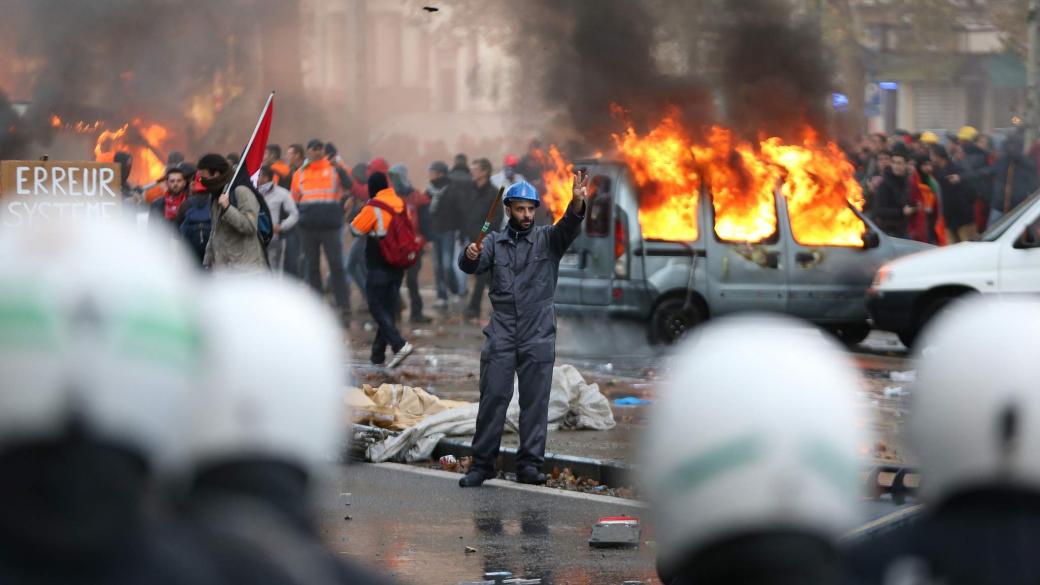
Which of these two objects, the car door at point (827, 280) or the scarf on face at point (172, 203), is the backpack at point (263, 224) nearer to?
the scarf on face at point (172, 203)

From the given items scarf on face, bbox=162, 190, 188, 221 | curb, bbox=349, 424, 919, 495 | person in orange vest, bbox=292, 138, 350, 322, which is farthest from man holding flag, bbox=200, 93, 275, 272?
person in orange vest, bbox=292, 138, 350, 322

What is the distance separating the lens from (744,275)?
15.1m

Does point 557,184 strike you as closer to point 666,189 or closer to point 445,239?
point 666,189

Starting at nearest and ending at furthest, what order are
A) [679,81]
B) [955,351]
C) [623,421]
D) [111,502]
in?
[111,502] → [955,351] → [623,421] → [679,81]

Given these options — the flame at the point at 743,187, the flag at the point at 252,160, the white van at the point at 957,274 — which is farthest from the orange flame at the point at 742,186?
the flag at the point at 252,160

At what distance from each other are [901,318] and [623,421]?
175 inches

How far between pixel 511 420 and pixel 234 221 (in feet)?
6.62

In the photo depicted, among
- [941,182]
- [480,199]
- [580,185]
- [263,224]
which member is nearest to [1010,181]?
[941,182]

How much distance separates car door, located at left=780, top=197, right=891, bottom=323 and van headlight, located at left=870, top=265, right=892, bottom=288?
0.35m

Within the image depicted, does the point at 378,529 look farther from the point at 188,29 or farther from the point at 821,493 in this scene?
the point at 188,29

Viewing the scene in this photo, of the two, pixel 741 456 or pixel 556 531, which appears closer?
pixel 741 456

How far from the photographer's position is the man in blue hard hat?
8953 mm

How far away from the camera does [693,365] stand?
1.97 metres

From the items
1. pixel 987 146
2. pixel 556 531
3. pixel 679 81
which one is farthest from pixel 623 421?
pixel 987 146
